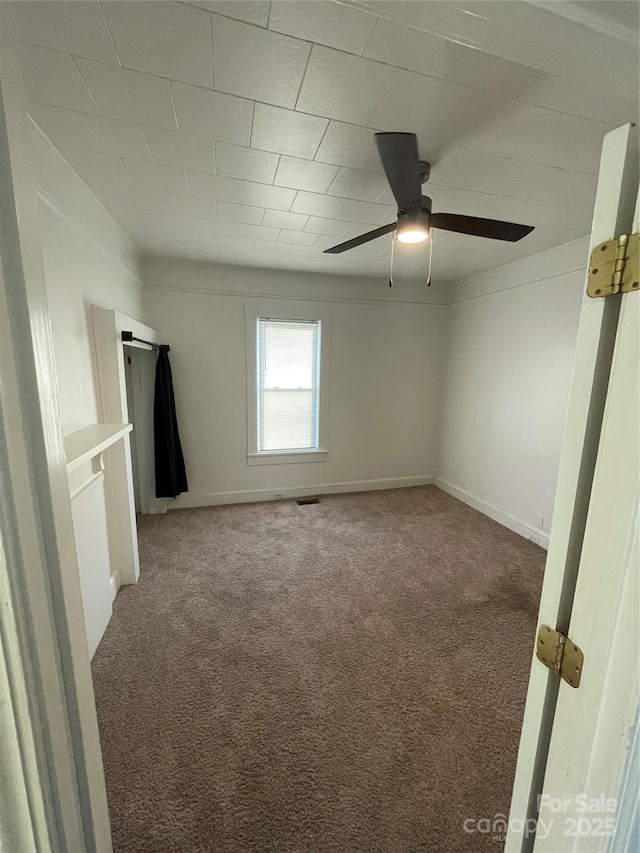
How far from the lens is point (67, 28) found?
1022 millimetres

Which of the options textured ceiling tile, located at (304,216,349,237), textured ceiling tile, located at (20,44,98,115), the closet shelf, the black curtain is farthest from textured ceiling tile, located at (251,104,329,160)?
the black curtain

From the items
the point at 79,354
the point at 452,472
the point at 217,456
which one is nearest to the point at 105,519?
the point at 79,354

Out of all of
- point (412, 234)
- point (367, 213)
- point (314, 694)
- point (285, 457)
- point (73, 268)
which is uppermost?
point (367, 213)

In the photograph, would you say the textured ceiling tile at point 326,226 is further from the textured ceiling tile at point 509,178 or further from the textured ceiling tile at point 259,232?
the textured ceiling tile at point 509,178

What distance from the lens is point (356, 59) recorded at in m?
1.10

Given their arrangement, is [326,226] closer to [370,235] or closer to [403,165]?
[370,235]

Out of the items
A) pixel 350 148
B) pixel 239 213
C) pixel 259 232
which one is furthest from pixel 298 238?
pixel 350 148

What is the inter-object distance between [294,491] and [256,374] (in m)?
1.40

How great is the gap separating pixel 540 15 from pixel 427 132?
0.61 metres

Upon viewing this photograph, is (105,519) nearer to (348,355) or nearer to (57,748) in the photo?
(57,748)

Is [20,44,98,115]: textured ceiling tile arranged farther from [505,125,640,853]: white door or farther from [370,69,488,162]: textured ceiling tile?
[505,125,640,853]: white door

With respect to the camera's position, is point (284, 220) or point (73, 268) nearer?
point (73, 268)

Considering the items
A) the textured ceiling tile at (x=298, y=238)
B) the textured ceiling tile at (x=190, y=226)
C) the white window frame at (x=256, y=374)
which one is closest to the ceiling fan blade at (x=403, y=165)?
the textured ceiling tile at (x=298, y=238)

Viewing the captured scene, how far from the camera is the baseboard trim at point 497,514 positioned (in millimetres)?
3068
